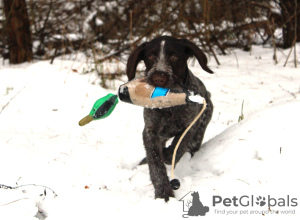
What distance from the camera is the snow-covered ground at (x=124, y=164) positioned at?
2.12m

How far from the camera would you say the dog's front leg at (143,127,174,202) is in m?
2.52

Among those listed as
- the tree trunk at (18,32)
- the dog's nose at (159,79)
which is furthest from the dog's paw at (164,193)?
the tree trunk at (18,32)

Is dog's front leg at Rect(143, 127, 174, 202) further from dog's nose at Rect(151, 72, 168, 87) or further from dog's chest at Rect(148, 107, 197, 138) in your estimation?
dog's nose at Rect(151, 72, 168, 87)

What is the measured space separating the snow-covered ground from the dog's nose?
2.47 feet

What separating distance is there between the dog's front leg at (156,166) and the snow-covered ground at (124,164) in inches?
3.5

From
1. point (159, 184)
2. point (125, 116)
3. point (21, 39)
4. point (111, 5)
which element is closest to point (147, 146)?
point (159, 184)

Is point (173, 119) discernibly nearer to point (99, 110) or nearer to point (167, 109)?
point (167, 109)

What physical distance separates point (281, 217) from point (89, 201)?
1181 mm

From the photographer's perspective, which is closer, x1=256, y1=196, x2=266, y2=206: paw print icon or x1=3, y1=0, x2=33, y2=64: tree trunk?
x1=256, y1=196, x2=266, y2=206: paw print icon

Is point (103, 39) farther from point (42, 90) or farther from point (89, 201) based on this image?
point (89, 201)

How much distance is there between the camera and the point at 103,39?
8422 mm

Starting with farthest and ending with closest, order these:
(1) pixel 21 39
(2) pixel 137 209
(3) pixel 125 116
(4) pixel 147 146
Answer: (1) pixel 21 39 < (3) pixel 125 116 < (4) pixel 147 146 < (2) pixel 137 209

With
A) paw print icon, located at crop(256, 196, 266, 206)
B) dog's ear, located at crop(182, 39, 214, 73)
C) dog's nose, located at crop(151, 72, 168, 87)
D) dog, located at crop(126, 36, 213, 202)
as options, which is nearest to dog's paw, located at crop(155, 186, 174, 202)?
dog, located at crop(126, 36, 213, 202)

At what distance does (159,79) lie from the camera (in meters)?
2.60
